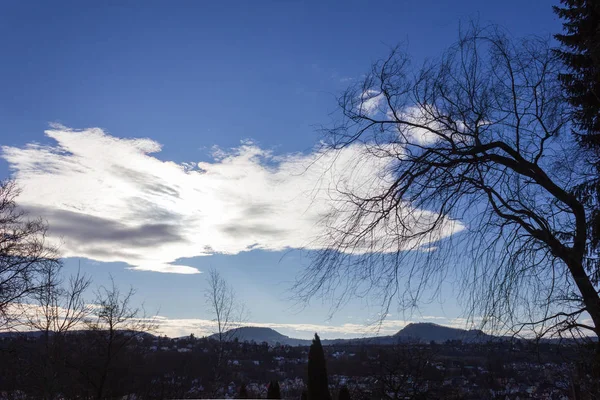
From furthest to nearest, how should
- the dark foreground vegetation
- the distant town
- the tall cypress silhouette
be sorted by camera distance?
Answer: the tall cypress silhouette, the dark foreground vegetation, the distant town

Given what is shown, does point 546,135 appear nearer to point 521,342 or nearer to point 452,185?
point 452,185

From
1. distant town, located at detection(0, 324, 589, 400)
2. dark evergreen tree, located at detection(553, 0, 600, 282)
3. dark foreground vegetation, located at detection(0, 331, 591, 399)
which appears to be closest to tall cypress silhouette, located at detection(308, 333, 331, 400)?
dark foreground vegetation, located at detection(0, 331, 591, 399)

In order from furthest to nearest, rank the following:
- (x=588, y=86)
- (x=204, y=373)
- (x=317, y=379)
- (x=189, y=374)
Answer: (x=204, y=373)
(x=189, y=374)
(x=317, y=379)
(x=588, y=86)

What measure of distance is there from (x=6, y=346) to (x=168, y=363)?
56.8 feet

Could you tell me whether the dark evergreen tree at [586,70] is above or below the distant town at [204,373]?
above

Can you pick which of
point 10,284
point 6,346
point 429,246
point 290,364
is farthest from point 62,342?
point 290,364

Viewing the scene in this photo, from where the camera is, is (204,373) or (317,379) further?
(204,373)

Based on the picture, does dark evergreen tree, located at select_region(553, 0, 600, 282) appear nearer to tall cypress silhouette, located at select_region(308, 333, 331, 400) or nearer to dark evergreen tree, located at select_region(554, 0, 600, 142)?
dark evergreen tree, located at select_region(554, 0, 600, 142)

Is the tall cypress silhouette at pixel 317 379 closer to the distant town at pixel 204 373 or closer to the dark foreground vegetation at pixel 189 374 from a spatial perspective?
the dark foreground vegetation at pixel 189 374

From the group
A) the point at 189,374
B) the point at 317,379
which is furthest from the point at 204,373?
the point at 317,379

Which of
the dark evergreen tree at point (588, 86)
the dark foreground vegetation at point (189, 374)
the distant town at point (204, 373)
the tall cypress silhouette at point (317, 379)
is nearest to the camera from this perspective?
the dark evergreen tree at point (588, 86)

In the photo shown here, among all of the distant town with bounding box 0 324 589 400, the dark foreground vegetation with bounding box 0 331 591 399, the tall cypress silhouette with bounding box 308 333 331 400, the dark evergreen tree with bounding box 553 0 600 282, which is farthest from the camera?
the tall cypress silhouette with bounding box 308 333 331 400

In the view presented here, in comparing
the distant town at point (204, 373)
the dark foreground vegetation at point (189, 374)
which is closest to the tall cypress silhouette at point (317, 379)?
the dark foreground vegetation at point (189, 374)

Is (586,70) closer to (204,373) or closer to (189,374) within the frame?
(189,374)
